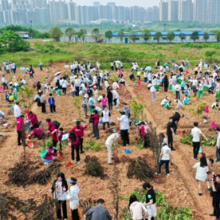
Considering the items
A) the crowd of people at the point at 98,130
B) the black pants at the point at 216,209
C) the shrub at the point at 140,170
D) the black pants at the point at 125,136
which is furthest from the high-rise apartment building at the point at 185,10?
the black pants at the point at 216,209

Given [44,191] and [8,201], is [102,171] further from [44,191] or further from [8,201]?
[8,201]

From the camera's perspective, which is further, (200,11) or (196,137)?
(200,11)

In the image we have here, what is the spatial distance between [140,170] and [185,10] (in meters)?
183

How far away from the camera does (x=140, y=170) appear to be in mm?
8062

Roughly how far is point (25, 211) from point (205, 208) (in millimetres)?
4270

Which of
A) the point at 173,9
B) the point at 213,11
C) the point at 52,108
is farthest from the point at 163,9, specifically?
the point at 52,108

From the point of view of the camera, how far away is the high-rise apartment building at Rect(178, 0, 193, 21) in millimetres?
172625

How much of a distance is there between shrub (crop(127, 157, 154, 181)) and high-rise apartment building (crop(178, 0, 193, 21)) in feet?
593

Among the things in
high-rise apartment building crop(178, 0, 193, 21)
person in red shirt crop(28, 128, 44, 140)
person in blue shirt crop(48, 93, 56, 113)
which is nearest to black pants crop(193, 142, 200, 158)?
person in red shirt crop(28, 128, 44, 140)

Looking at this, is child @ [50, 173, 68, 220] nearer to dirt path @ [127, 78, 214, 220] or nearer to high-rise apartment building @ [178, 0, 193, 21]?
→ dirt path @ [127, 78, 214, 220]

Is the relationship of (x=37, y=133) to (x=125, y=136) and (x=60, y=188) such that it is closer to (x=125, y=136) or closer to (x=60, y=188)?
(x=125, y=136)

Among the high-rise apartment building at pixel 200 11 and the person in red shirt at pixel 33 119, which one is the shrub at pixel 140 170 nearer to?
the person in red shirt at pixel 33 119

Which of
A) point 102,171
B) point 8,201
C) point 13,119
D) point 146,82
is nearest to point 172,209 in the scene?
point 102,171

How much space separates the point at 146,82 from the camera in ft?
70.4
